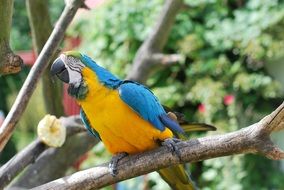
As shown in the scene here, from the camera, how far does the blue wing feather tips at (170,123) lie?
158 centimetres

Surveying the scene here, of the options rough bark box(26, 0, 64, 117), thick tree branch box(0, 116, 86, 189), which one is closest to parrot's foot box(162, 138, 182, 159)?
thick tree branch box(0, 116, 86, 189)

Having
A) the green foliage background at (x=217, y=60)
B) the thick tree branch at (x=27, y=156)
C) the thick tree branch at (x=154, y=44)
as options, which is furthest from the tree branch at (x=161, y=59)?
the thick tree branch at (x=27, y=156)

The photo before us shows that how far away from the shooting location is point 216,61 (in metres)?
2.79

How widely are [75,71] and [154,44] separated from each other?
3.21 feet

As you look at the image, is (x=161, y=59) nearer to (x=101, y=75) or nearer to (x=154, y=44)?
(x=154, y=44)

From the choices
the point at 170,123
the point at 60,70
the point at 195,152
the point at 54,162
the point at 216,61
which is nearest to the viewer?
the point at 195,152

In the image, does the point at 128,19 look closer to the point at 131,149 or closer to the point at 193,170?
the point at 193,170

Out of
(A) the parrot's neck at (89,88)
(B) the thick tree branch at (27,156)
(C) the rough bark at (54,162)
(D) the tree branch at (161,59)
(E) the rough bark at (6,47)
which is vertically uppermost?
(E) the rough bark at (6,47)

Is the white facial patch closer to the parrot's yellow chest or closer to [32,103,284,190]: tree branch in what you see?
the parrot's yellow chest

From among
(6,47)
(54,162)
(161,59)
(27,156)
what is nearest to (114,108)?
(6,47)

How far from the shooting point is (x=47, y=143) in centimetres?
199

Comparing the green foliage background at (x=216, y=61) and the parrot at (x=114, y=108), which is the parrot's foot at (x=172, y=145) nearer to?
the parrot at (x=114, y=108)

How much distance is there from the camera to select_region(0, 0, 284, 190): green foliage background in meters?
2.71

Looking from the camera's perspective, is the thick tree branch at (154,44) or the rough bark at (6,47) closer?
the rough bark at (6,47)
